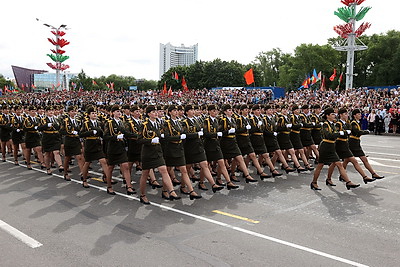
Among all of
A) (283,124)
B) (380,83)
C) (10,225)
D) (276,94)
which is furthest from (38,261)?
(380,83)

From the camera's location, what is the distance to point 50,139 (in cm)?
1095

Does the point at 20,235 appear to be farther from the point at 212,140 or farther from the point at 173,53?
the point at 173,53

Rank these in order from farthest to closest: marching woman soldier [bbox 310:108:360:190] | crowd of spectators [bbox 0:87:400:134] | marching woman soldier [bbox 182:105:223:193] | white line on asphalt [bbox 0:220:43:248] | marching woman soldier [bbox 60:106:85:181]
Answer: crowd of spectators [bbox 0:87:400:134], marching woman soldier [bbox 60:106:85:181], marching woman soldier [bbox 310:108:360:190], marching woman soldier [bbox 182:105:223:193], white line on asphalt [bbox 0:220:43:248]

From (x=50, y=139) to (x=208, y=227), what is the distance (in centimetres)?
683

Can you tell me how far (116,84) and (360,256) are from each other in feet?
456

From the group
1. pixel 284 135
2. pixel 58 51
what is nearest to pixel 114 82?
pixel 58 51

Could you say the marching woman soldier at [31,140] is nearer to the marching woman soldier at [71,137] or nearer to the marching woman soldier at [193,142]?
the marching woman soldier at [71,137]

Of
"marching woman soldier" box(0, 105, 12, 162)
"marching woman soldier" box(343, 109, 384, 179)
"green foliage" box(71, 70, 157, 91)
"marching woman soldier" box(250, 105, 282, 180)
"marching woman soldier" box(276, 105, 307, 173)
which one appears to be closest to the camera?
"marching woman soldier" box(343, 109, 384, 179)

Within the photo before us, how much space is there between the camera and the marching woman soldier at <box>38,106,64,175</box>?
1084cm

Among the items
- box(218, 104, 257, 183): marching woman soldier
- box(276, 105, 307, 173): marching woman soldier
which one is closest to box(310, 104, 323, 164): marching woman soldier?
box(276, 105, 307, 173): marching woman soldier

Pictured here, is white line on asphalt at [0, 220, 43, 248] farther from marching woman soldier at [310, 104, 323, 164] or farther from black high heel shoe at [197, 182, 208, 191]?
marching woman soldier at [310, 104, 323, 164]

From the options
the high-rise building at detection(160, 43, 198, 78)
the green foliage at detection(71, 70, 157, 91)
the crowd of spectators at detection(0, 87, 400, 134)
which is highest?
the high-rise building at detection(160, 43, 198, 78)

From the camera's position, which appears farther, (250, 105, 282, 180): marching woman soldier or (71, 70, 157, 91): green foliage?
(71, 70, 157, 91): green foliage

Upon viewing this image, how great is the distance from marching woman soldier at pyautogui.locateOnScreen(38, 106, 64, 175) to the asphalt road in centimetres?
172
